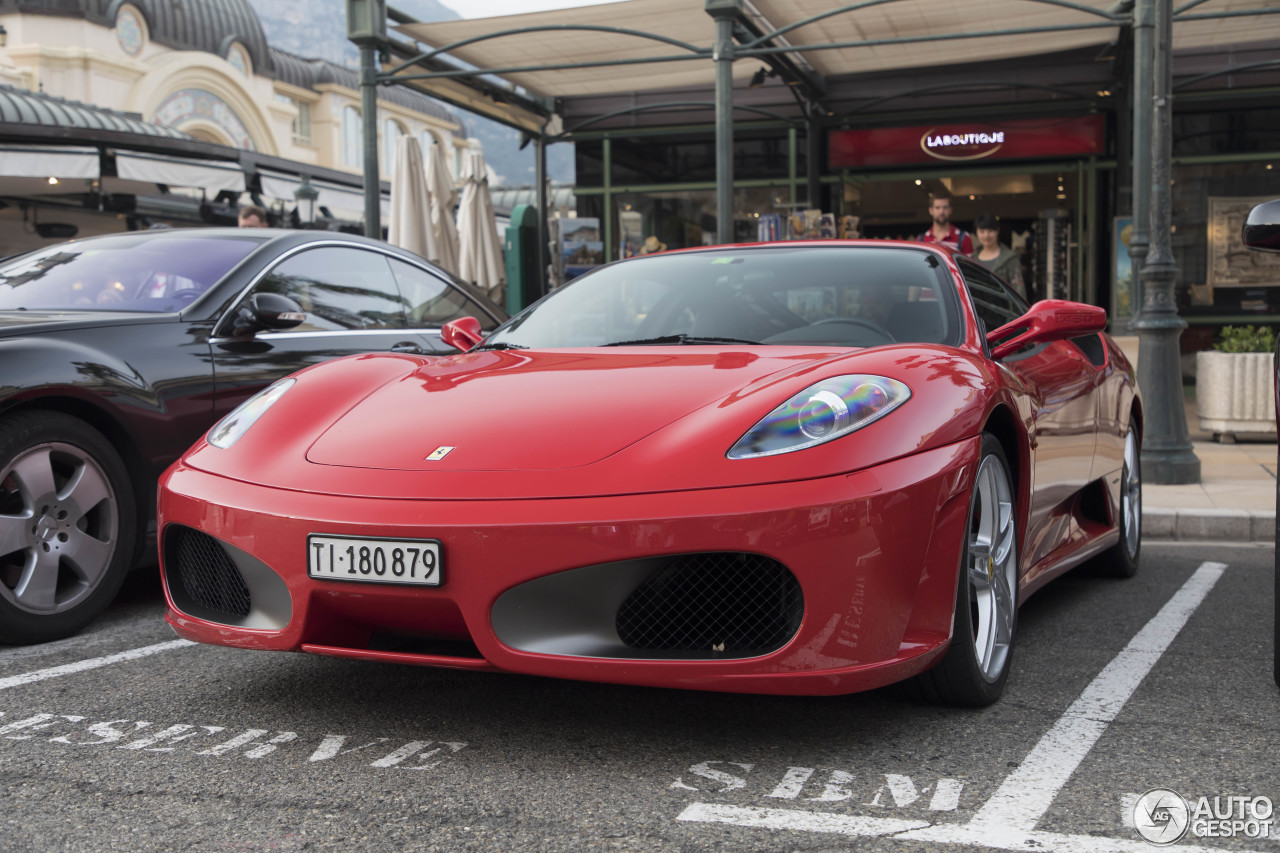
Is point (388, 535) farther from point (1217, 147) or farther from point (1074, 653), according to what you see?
point (1217, 147)

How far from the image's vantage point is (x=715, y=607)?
2570 millimetres

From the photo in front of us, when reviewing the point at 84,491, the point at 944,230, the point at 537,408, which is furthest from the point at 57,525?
the point at 944,230

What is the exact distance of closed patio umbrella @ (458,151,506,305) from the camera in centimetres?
1324

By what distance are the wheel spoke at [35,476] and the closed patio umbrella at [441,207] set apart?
27.8ft

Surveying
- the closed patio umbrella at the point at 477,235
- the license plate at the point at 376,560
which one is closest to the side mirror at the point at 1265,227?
the license plate at the point at 376,560

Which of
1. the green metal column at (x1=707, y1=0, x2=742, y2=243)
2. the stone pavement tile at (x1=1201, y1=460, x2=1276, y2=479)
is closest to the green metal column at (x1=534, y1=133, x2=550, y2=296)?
the green metal column at (x1=707, y1=0, x2=742, y2=243)

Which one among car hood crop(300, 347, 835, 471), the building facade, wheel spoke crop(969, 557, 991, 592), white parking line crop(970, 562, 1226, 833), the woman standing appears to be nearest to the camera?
white parking line crop(970, 562, 1226, 833)

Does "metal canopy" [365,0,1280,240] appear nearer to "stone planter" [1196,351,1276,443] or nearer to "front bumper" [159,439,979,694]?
"stone planter" [1196,351,1276,443]

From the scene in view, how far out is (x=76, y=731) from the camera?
9.43 ft

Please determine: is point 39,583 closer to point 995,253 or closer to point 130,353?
point 130,353

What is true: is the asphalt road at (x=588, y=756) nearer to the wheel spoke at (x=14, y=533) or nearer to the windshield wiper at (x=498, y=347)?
the wheel spoke at (x=14, y=533)

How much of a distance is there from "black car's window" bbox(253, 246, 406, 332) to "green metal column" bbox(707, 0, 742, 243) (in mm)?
4564

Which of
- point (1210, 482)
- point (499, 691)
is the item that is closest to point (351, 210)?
point (1210, 482)

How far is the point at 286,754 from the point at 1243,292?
13854 millimetres
